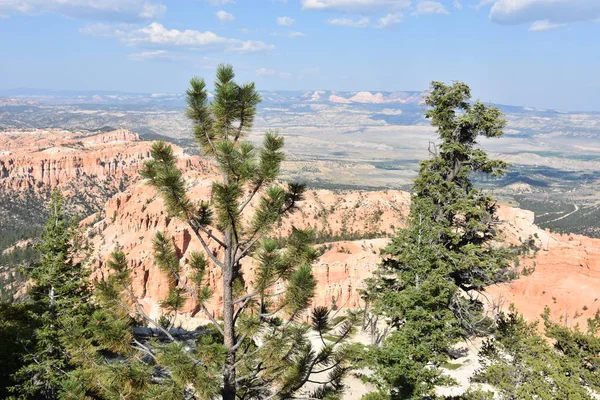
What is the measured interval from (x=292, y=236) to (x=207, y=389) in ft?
9.11

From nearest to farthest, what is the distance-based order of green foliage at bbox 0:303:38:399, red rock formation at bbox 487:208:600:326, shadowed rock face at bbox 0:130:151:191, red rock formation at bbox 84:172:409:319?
green foliage at bbox 0:303:38:399 → red rock formation at bbox 487:208:600:326 → red rock formation at bbox 84:172:409:319 → shadowed rock face at bbox 0:130:151:191

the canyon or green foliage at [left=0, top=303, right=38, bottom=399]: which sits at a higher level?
green foliage at [left=0, top=303, right=38, bottom=399]

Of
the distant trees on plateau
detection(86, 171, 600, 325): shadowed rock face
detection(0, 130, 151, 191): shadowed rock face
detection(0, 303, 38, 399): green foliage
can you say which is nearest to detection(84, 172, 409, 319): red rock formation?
detection(86, 171, 600, 325): shadowed rock face

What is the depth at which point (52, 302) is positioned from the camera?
48.2 ft

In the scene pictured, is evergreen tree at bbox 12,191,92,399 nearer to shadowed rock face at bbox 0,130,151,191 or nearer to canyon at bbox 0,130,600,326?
canyon at bbox 0,130,600,326

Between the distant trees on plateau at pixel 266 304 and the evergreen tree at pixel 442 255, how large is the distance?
6cm

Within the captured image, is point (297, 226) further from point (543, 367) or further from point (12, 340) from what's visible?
point (543, 367)

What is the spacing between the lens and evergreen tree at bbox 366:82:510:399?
46.3ft

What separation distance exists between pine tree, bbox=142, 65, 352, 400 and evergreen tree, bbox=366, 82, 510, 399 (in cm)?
653

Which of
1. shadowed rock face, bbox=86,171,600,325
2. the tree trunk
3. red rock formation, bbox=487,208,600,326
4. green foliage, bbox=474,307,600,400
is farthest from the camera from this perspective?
shadowed rock face, bbox=86,171,600,325

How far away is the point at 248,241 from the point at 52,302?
1089 cm

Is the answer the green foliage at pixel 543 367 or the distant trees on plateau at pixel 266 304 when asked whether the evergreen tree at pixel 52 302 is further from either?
the green foliage at pixel 543 367

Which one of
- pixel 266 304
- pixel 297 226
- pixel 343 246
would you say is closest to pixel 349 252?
pixel 343 246

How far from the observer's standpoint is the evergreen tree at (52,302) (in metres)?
14.2
